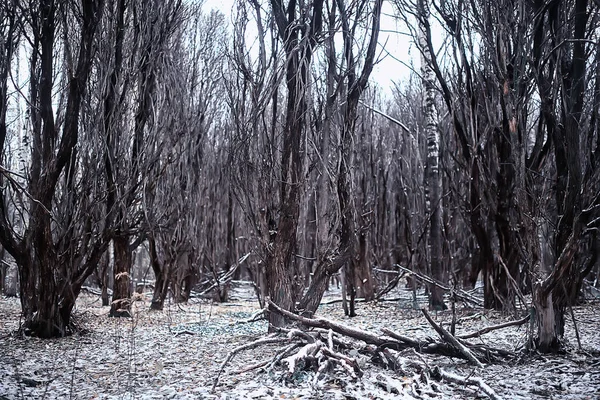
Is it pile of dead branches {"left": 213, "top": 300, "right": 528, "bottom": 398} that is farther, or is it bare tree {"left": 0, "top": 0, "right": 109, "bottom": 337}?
bare tree {"left": 0, "top": 0, "right": 109, "bottom": 337}

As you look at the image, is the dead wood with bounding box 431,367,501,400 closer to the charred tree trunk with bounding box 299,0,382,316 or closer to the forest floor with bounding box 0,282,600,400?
the forest floor with bounding box 0,282,600,400

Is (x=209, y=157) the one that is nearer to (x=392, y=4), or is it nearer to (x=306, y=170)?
(x=392, y=4)

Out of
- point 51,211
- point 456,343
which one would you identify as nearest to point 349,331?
point 456,343

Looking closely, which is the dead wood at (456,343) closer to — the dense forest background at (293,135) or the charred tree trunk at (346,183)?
the dense forest background at (293,135)

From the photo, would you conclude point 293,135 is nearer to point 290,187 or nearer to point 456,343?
point 290,187

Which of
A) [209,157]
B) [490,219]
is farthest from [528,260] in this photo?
[209,157]

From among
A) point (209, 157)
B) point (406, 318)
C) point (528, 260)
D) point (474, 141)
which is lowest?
point (406, 318)

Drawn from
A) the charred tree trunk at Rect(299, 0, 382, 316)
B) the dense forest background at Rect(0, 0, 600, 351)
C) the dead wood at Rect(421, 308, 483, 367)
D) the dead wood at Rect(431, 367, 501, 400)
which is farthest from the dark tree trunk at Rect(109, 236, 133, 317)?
the dead wood at Rect(431, 367, 501, 400)

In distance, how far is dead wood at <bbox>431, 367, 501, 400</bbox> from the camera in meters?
3.66

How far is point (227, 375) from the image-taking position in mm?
4621

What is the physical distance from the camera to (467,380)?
159 inches

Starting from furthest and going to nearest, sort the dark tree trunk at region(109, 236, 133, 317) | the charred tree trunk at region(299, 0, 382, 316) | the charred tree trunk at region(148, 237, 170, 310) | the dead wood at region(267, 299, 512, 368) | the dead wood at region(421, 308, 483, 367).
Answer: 1. the charred tree trunk at region(148, 237, 170, 310)
2. the dark tree trunk at region(109, 236, 133, 317)
3. the charred tree trunk at region(299, 0, 382, 316)
4. the dead wood at region(267, 299, 512, 368)
5. the dead wood at region(421, 308, 483, 367)

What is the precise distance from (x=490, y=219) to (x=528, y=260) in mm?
3557

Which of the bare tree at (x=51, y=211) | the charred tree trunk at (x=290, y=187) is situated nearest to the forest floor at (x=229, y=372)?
the bare tree at (x=51, y=211)
